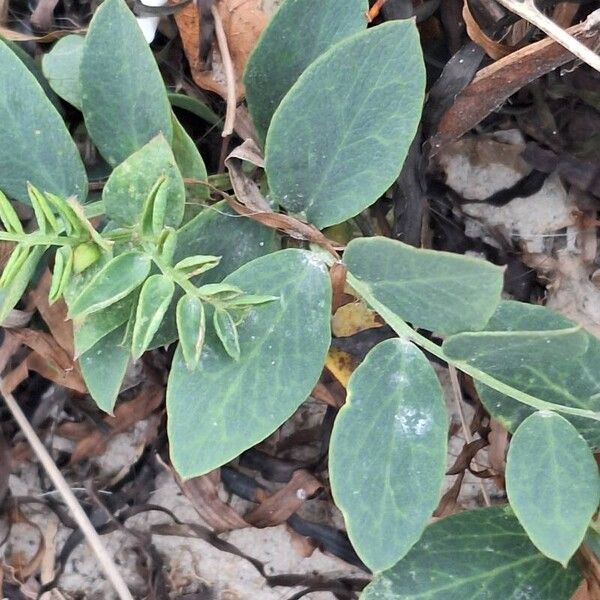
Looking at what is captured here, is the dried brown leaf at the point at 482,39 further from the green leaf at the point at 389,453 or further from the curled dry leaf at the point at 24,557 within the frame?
the curled dry leaf at the point at 24,557

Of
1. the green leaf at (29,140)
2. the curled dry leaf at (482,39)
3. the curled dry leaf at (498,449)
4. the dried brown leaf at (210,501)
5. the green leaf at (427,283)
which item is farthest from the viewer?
the dried brown leaf at (210,501)

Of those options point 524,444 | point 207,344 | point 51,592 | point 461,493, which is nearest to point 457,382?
point 461,493

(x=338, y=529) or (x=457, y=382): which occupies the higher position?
(x=457, y=382)

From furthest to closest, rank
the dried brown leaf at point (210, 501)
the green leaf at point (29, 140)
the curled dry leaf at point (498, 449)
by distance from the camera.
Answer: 1. the dried brown leaf at point (210, 501)
2. the curled dry leaf at point (498, 449)
3. the green leaf at point (29, 140)

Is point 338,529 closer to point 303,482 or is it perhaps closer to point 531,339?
point 303,482

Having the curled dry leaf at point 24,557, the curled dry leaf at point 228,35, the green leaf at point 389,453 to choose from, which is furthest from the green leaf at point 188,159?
the curled dry leaf at point 24,557

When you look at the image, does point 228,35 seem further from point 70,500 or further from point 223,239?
point 70,500
